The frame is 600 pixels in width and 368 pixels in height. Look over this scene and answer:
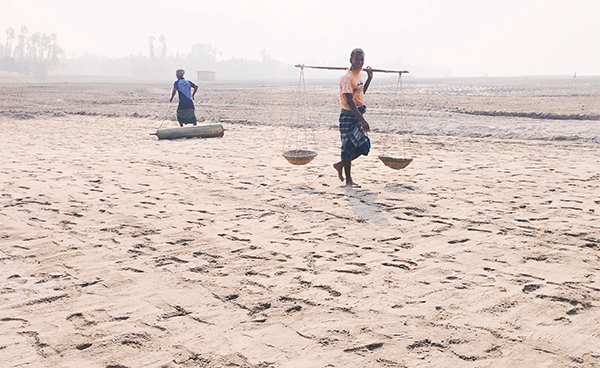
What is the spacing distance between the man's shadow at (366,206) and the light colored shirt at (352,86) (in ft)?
3.70

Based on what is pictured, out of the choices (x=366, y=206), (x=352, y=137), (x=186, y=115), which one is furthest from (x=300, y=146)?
(x=366, y=206)

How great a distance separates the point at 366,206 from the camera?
6066mm

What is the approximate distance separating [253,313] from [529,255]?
2.50 m

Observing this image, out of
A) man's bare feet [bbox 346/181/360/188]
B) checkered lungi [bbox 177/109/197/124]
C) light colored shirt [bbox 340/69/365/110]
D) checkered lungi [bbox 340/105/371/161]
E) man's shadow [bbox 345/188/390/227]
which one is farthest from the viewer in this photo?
checkered lungi [bbox 177/109/197/124]

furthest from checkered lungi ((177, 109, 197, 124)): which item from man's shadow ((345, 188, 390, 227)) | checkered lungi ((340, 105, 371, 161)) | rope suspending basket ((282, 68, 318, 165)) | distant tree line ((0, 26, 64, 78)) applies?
distant tree line ((0, 26, 64, 78))

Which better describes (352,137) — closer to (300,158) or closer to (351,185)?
(351,185)

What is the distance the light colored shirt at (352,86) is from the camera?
21.4 ft

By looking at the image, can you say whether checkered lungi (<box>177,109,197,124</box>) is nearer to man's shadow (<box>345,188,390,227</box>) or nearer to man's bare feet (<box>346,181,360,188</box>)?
man's bare feet (<box>346,181,360,188</box>)

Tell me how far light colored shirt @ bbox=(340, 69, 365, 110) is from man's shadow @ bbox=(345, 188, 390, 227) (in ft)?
3.70

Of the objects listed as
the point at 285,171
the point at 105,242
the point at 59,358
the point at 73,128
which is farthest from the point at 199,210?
the point at 73,128

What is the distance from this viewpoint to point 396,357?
2.90 meters

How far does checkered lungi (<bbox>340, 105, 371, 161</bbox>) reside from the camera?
→ 685cm

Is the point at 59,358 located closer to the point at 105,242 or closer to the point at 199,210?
the point at 105,242

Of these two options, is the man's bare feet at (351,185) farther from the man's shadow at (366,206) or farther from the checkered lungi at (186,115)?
the checkered lungi at (186,115)
